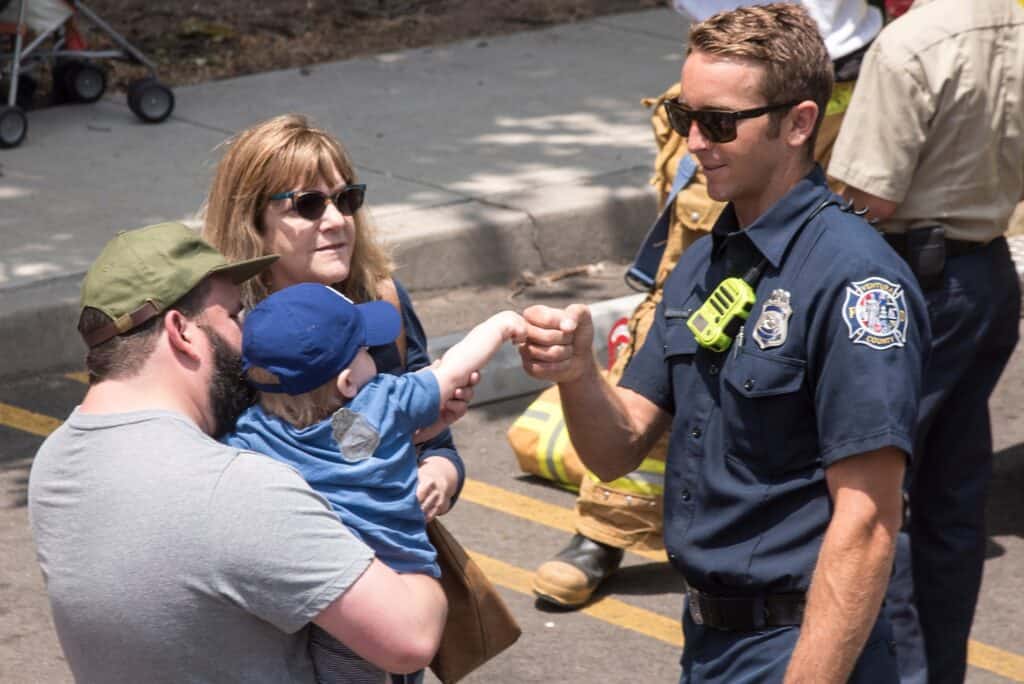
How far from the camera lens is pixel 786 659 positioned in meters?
3.06

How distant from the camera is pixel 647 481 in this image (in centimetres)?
536

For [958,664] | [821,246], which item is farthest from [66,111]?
[821,246]

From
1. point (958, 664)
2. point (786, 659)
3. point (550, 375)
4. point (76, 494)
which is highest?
point (76, 494)

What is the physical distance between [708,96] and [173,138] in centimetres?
682

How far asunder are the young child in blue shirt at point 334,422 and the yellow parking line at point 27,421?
3.81 meters

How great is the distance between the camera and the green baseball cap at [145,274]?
271 cm

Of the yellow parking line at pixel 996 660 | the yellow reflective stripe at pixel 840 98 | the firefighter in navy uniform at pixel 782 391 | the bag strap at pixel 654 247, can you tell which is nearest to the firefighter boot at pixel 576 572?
the bag strap at pixel 654 247

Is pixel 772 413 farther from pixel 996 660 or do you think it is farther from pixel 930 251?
pixel 996 660

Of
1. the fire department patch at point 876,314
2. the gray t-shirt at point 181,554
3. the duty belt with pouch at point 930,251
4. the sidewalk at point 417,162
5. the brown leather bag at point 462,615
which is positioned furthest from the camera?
the sidewalk at point 417,162

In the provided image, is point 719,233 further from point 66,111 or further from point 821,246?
point 66,111

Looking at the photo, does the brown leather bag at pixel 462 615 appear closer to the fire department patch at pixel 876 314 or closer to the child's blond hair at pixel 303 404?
the child's blond hair at pixel 303 404

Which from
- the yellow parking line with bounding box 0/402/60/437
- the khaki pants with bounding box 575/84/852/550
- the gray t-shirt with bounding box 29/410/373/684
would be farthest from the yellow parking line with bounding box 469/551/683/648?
the gray t-shirt with bounding box 29/410/373/684

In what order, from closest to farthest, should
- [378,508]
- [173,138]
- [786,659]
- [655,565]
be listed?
[378,508] → [786,659] → [655,565] → [173,138]

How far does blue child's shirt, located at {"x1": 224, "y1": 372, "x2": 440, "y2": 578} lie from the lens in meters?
Answer: 2.77
